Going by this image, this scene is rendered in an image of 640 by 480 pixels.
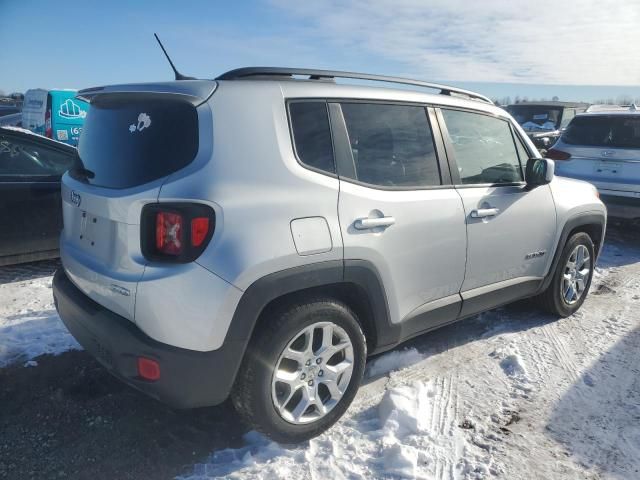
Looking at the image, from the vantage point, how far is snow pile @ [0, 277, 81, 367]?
11.7ft

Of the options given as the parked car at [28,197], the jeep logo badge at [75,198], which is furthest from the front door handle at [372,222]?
the parked car at [28,197]

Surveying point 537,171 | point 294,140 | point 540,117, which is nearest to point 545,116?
point 540,117

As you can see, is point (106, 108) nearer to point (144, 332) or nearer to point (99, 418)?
point (144, 332)

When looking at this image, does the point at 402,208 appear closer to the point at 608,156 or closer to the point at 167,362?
the point at 167,362

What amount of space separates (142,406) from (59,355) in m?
0.97

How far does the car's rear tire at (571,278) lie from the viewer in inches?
168

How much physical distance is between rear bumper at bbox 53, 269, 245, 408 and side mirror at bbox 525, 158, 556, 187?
8.36 ft

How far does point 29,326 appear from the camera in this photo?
390 cm

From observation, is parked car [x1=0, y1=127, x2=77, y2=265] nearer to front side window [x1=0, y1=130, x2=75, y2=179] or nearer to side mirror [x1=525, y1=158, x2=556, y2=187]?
front side window [x1=0, y1=130, x2=75, y2=179]

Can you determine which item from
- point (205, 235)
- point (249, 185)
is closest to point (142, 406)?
point (205, 235)

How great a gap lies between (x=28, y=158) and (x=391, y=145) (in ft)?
12.6

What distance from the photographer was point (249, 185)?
90.0 inches

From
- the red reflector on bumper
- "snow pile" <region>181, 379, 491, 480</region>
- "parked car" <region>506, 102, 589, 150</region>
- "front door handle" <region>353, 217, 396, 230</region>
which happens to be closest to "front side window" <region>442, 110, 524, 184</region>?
"front door handle" <region>353, 217, 396, 230</region>

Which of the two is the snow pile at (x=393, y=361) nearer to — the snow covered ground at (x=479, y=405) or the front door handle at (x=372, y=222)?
the snow covered ground at (x=479, y=405)
